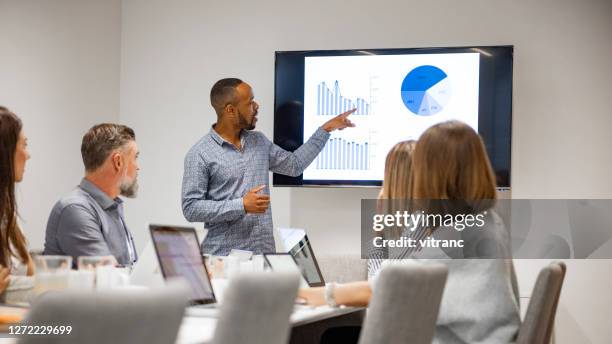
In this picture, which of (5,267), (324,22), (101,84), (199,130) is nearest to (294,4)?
(324,22)

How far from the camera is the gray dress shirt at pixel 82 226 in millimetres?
3264

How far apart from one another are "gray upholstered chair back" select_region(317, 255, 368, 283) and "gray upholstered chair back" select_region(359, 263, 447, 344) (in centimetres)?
229

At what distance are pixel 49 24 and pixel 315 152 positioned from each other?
1.98 metres

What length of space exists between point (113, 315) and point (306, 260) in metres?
2.62

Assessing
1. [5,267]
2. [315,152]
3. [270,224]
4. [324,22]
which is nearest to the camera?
[5,267]

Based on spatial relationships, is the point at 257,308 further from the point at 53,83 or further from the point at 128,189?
the point at 53,83

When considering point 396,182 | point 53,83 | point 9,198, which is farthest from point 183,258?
point 53,83

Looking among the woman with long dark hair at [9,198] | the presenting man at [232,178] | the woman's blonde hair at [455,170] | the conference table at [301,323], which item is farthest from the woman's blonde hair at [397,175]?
the presenting man at [232,178]

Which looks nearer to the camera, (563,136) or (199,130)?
(563,136)

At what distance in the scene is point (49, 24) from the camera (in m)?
5.52

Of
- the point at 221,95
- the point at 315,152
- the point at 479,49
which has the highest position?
the point at 479,49

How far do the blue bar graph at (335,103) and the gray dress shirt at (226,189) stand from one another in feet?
2.41

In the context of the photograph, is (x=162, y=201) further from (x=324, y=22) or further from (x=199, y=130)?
(x=324, y=22)

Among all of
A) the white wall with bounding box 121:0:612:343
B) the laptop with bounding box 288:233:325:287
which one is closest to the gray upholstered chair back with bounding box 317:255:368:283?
the laptop with bounding box 288:233:325:287
